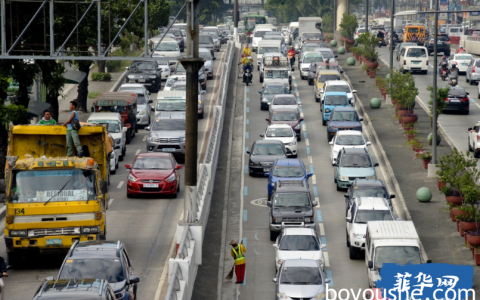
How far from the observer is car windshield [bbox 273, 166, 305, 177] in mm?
32188

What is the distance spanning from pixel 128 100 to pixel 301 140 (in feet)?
29.1

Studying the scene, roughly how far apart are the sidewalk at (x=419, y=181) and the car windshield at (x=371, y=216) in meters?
1.47

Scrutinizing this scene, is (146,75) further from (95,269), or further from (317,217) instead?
(95,269)

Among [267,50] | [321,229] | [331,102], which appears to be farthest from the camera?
[267,50]

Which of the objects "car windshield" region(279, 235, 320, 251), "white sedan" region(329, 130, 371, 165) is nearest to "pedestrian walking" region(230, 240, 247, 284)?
"car windshield" region(279, 235, 320, 251)

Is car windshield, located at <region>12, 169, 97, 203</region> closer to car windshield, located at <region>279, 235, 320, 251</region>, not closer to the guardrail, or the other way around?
the guardrail

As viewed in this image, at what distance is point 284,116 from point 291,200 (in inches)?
553

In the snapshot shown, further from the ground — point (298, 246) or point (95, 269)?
point (95, 269)

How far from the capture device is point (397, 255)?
74.3ft

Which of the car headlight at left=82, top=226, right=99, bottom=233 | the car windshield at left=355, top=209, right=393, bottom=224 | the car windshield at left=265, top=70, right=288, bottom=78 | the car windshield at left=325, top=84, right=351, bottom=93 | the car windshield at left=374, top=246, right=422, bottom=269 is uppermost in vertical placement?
the car windshield at left=265, top=70, right=288, bottom=78

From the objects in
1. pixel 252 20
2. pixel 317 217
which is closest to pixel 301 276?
pixel 317 217

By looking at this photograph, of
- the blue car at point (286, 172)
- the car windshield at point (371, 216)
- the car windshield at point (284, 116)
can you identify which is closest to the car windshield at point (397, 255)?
the car windshield at point (371, 216)

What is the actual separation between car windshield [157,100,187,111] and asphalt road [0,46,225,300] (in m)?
6.69

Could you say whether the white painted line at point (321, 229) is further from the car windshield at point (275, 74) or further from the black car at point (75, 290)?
the car windshield at point (275, 74)
